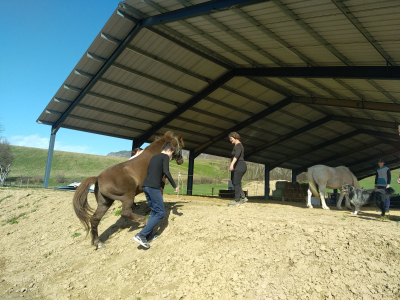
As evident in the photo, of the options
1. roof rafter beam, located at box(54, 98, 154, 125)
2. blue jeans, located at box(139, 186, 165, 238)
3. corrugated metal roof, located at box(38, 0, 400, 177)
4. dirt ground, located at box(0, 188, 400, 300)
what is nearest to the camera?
dirt ground, located at box(0, 188, 400, 300)

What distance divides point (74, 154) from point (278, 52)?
2845 inches

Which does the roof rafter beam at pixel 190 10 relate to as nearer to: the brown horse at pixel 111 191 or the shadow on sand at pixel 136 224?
the brown horse at pixel 111 191

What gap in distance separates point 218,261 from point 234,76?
400 inches

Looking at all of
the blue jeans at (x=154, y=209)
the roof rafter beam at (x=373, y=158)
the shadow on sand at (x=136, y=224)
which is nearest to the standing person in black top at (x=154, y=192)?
the blue jeans at (x=154, y=209)

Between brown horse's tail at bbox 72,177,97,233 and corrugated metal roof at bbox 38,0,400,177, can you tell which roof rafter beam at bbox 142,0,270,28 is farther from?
brown horse's tail at bbox 72,177,97,233

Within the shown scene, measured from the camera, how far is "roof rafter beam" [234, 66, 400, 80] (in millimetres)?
9156

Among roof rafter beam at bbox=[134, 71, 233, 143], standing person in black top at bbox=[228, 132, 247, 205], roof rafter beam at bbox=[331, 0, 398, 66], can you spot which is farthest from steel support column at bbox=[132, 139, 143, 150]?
roof rafter beam at bbox=[331, 0, 398, 66]

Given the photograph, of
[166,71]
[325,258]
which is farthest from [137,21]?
[325,258]

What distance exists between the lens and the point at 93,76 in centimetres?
1307

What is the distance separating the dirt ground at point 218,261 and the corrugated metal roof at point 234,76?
17.4ft

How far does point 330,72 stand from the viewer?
10461mm

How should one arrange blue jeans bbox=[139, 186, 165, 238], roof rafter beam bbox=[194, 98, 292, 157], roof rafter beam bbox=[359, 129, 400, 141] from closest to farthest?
blue jeans bbox=[139, 186, 165, 238]
roof rafter beam bbox=[194, 98, 292, 157]
roof rafter beam bbox=[359, 129, 400, 141]

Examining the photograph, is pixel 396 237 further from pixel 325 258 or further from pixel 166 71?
pixel 166 71

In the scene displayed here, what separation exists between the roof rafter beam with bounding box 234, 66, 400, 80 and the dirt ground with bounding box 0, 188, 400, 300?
526 cm
